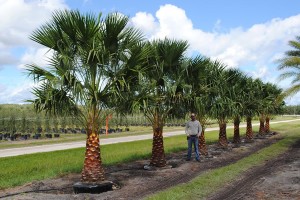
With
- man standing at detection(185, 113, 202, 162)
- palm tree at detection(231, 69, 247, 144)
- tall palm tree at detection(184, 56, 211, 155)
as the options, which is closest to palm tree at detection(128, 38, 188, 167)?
tall palm tree at detection(184, 56, 211, 155)

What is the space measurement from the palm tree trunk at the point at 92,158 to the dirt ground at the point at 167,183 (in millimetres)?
569

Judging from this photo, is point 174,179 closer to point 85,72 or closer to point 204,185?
point 204,185

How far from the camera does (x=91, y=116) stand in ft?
33.4

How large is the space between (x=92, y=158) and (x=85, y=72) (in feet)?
7.99

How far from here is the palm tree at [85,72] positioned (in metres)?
9.79

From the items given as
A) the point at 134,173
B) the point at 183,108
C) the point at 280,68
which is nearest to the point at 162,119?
the point at 183,108

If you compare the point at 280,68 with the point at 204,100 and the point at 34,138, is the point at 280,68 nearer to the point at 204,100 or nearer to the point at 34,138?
the point at 204,100

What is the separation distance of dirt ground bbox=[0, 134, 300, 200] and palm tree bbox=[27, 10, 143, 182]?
3.35 ft

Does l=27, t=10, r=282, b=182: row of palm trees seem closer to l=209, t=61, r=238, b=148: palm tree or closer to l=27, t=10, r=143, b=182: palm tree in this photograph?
l=27, t=10, r=143, b=182: palm tree

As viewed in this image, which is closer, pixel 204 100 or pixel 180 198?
pixel 180 198

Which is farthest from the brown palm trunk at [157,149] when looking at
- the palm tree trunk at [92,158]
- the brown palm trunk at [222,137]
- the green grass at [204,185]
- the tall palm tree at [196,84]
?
the brown palm trunk at [222,137]

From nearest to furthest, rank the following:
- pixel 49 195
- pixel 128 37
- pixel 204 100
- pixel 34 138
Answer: pixel 49 195
pixel 128 37
pixel 204 100
pixel 34 138

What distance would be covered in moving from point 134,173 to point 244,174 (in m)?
3.70

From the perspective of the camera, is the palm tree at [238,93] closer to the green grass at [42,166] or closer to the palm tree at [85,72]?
the green grass at [42,166]
